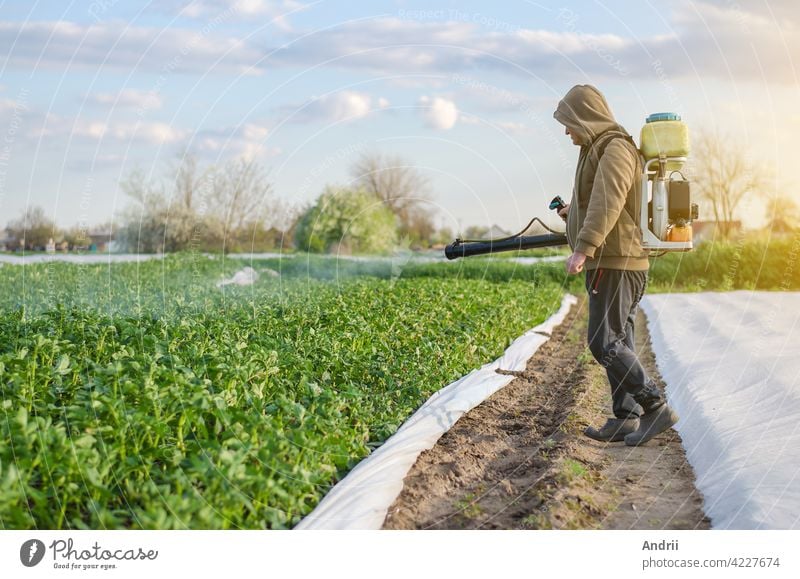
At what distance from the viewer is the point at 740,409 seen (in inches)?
239

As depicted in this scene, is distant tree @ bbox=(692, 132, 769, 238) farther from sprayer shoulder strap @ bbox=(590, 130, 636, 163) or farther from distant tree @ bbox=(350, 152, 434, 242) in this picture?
sprayer shoulder strap @ bbox=(590, 130, 636, 163)

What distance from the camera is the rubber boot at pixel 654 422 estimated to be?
218 inches

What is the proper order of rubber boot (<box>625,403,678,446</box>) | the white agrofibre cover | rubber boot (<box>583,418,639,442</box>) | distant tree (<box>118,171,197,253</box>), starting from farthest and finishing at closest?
distant tree (<box>118,171,197,253</box>)
rubber boot (<box>583,418,639,442</box>)
rubber boot (<box>625,403,678,446</box>)
the white agrofibre cover

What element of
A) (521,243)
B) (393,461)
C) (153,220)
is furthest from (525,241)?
(153,220)

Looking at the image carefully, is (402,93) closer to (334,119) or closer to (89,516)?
(334,119)

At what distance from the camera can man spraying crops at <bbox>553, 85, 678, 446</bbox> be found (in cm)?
511

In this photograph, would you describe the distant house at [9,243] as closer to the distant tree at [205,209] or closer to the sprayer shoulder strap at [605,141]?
the distant tree at [205,209]

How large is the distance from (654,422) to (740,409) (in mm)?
968

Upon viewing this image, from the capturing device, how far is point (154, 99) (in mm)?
7312

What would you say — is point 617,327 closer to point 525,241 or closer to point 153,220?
point 525,241

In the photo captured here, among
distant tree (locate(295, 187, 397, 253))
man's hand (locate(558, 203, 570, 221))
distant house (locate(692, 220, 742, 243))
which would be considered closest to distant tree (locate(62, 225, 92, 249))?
distant tree (locate(295, 187, 397, 253))

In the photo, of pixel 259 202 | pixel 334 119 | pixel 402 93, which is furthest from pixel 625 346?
pixel 259 202

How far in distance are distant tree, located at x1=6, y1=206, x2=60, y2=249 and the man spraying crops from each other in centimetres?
1477
